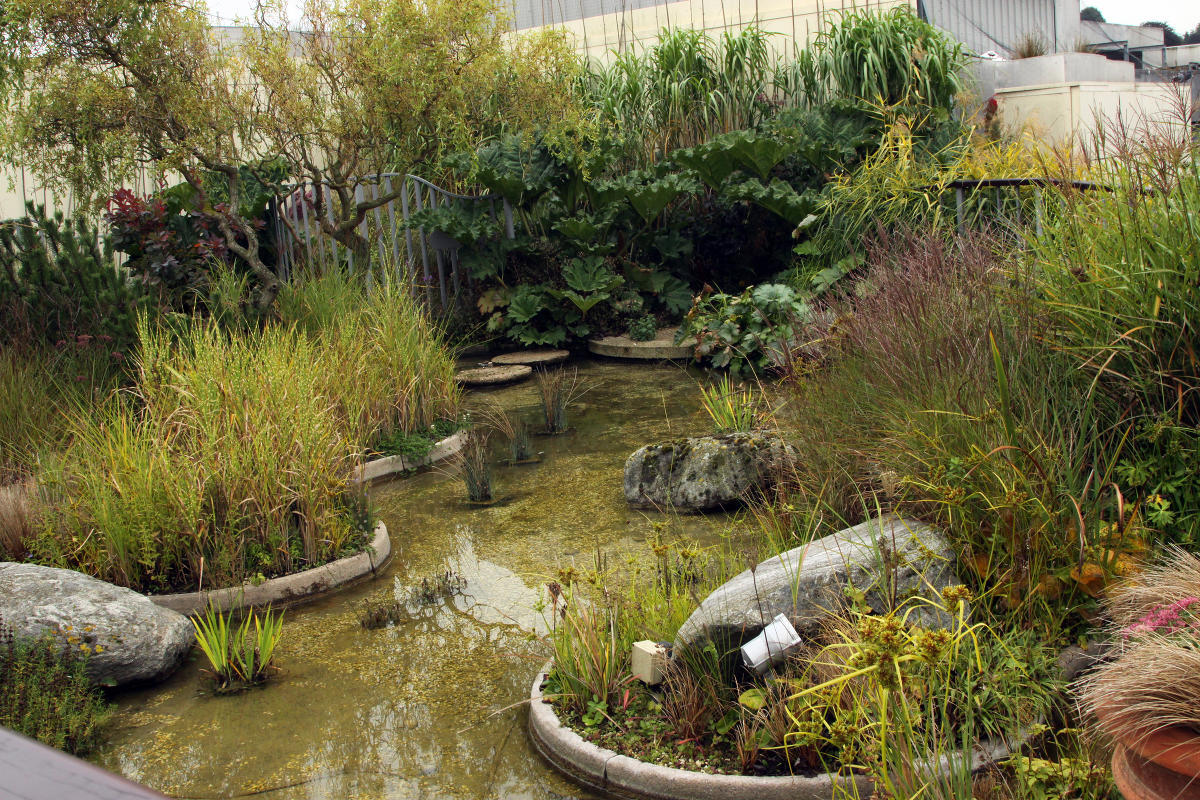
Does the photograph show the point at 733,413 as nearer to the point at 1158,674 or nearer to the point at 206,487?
the point at 206,487

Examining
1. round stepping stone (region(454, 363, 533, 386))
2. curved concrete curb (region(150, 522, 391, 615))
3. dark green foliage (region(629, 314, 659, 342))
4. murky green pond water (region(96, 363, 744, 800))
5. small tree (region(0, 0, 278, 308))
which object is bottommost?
murky green pond water (region(96, 363, 744, 800))

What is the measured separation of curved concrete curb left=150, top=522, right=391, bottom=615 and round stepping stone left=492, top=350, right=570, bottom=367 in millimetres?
5321

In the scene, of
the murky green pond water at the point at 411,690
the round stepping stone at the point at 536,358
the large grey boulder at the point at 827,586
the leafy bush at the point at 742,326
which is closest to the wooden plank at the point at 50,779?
the murky green pond water at the point at 411,690

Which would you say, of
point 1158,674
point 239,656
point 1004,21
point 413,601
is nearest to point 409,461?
point 413,601

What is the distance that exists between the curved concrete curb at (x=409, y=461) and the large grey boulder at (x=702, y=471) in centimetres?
171

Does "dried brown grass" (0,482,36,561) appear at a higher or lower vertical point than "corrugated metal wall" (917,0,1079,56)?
lower

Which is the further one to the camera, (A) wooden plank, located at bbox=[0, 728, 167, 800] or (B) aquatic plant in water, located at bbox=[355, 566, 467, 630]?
(B) aquatic plant in water, located at bbox=[355, 566, 467, 630]

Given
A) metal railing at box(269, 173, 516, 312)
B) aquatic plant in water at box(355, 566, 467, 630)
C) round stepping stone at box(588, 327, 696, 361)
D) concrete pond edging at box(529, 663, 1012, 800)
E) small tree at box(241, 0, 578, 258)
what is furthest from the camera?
metal railing at box(269, 173, 516, 312)

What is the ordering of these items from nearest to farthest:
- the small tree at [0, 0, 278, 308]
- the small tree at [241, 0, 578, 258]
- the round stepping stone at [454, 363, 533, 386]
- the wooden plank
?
the wooden plank, the small tree at [0, 0, 278, 308], the small tree at [241, 0, 578, 258], the round stepping stone at [454, 363, 533, 386]

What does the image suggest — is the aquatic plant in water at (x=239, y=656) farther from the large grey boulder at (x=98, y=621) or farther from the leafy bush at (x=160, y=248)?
the leafy bush at (x=160, y=248)

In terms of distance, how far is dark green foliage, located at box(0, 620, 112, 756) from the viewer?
12.0 feet

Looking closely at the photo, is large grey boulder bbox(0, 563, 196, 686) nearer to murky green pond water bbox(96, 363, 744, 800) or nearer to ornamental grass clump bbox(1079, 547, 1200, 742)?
murky green pond water bbox(96, 363, 744, 800)

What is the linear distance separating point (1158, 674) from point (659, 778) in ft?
4.83

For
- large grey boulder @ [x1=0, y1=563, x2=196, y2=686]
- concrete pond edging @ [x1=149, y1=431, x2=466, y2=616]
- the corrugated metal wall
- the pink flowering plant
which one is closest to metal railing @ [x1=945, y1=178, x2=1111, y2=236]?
the pink flowering plant
